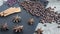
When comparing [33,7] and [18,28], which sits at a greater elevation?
[33,7]

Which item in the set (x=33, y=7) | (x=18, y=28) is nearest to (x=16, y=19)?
(x=18, y=28)

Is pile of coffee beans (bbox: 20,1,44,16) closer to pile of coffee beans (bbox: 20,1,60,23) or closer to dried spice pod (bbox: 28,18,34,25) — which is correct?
pile of coffee beans (bbox: 20,1,60,23)

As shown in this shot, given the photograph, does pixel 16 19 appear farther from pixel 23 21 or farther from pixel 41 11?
pixel 41 11

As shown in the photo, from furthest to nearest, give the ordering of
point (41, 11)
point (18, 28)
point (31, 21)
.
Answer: point (41, 11)
point (31, 21)
point (18, 28)

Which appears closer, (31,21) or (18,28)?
(18,28)

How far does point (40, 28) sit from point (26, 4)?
1.86ft

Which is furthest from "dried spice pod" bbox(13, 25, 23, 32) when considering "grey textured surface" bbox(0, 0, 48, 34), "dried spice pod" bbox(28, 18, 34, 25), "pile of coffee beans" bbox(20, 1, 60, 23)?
"pile of coffee beans" bbox(20, 1, 60, 23)

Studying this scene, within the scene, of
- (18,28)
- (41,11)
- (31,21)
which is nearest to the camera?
(18,28)

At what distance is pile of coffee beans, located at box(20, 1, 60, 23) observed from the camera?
1.87 m

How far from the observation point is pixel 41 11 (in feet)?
6.59

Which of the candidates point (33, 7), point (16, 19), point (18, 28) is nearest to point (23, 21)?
point (16, 19)

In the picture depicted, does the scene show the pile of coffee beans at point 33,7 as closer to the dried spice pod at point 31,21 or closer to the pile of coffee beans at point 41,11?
the pile of coffee beans at point 41,11

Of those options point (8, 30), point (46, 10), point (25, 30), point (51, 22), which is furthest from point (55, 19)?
point (8, 30)

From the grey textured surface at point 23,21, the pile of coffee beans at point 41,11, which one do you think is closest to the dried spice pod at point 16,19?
the grey textured surface at point 23,21
